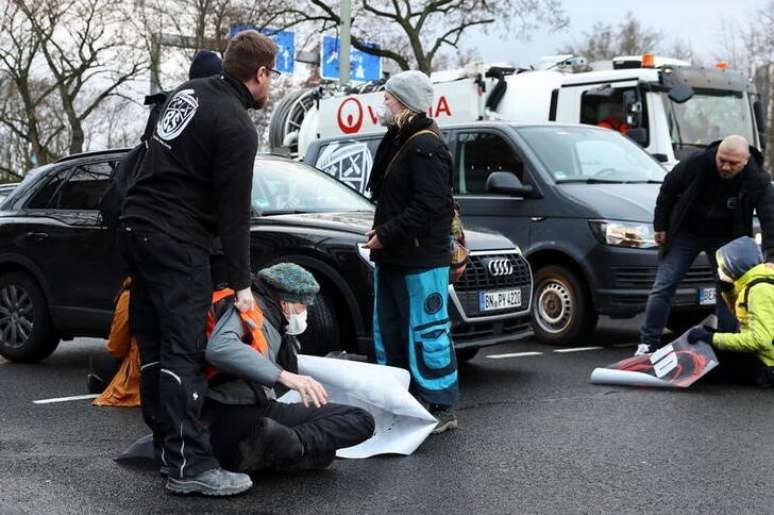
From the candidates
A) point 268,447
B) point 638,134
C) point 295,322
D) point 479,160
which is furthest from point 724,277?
point 638,134

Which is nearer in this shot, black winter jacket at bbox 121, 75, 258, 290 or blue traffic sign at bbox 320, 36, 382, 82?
black winter jacket at bbox 121, 75, 258, 290

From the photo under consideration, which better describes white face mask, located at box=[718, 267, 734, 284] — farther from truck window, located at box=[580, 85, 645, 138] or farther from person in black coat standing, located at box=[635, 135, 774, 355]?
truck window, located at box=[580, 85, 645, 138]

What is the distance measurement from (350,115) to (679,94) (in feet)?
15.3

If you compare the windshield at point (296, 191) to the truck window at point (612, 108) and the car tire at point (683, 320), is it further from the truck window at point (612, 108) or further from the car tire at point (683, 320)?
the truck window at point (612, 108)

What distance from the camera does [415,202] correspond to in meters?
5.49

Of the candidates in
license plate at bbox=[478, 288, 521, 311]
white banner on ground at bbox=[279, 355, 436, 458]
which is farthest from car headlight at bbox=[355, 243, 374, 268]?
white banner on ground at bbox=[279, 355, 436, 458]

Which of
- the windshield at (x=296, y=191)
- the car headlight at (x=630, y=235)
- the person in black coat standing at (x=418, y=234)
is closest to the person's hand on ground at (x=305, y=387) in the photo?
the person in black coat standing at (x=418, y=234)

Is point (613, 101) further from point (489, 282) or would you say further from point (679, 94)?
point (489, 282)

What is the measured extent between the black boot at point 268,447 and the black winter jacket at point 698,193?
405cm

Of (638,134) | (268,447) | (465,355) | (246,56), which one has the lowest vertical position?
(465,355)

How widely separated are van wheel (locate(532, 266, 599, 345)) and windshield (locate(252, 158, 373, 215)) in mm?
1964

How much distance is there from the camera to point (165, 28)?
1118 inches

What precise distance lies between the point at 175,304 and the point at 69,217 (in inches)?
150

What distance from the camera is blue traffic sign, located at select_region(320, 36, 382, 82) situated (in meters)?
23.1
